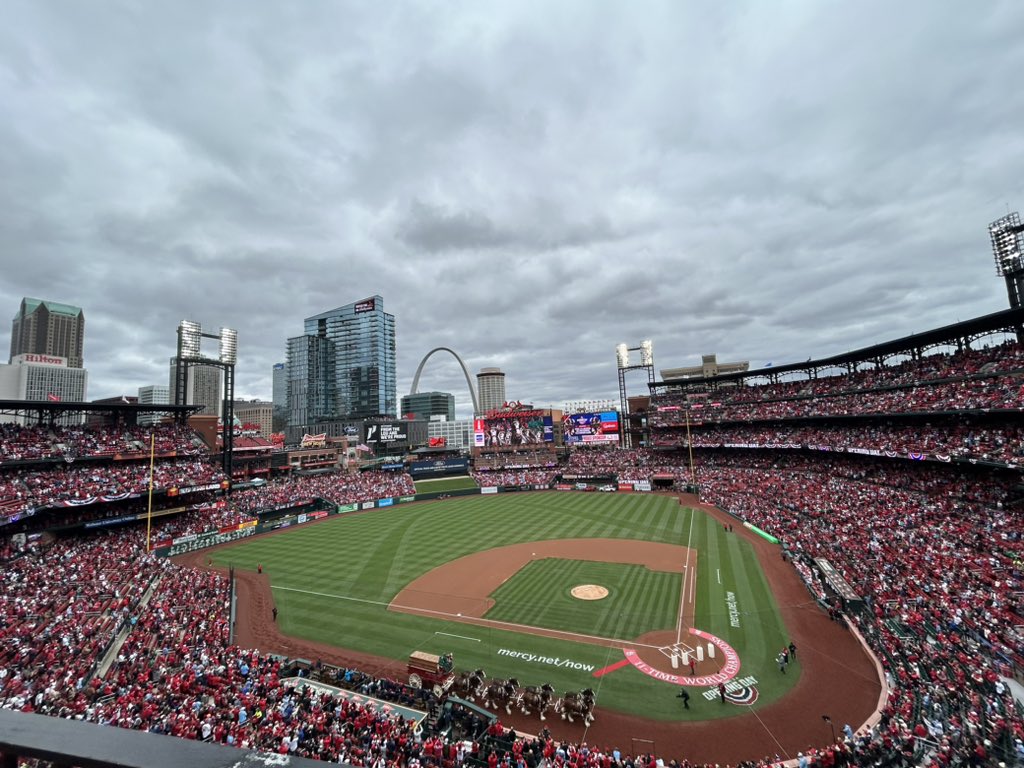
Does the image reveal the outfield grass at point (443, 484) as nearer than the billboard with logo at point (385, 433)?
Yes

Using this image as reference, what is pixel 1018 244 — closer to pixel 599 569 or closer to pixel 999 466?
pixel 999 466

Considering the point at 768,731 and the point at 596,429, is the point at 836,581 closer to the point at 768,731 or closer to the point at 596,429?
the point at 768,731

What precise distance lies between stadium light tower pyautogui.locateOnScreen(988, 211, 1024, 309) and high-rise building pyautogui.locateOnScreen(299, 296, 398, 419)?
143 m

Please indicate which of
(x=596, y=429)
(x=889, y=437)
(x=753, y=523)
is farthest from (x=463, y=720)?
(x=596, y=429)

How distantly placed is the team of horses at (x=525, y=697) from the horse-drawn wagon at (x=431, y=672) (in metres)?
0.60

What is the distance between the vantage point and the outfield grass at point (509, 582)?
2288cm

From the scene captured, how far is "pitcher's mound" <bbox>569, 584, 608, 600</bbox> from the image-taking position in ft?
105

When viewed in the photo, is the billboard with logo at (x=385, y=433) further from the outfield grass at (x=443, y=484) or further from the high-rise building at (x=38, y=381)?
the high-rise building at (x=38, y=381)

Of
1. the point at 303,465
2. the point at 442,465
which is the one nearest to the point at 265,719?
the point at 442,465

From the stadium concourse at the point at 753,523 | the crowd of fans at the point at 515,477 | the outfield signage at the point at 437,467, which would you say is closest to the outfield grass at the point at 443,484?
the outfield signage at the point at 437,467

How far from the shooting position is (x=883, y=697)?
20141 millimetres

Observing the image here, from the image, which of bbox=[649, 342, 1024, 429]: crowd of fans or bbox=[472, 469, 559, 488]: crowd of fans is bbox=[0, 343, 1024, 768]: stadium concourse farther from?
bbox=[472, 469, 559, 488]: crowd of fans

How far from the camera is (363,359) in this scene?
532 ft

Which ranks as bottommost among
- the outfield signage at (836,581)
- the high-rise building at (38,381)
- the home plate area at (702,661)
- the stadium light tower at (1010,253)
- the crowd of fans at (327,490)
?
the home plate area at (702,661)
